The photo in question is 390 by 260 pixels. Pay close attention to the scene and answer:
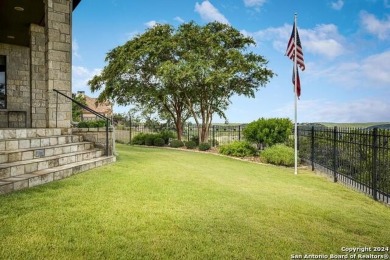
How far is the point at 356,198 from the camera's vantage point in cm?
695

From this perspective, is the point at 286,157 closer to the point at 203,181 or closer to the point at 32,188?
the point at 203,181

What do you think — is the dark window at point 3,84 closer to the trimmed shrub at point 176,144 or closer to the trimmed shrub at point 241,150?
the trimmed shrub at point 176,144

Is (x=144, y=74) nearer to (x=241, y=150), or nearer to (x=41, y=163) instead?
(x=241, y=150)

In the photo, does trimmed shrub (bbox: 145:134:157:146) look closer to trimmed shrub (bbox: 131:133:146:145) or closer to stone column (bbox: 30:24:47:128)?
trimmed shrub (bbox: 131:133:146:145)

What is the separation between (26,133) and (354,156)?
8608mm

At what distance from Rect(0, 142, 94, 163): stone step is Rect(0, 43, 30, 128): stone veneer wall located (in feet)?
21.5

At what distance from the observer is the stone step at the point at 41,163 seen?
5.70 metres

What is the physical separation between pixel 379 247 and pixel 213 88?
1540cm

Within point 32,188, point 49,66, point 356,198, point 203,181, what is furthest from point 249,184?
point 49,66

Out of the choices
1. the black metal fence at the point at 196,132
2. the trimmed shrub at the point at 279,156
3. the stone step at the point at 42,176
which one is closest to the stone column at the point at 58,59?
the stone step at the point at 42,176

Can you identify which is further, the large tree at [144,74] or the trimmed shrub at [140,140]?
the trimmed shrub at [140,140]

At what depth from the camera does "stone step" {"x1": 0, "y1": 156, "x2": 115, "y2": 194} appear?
5207mm

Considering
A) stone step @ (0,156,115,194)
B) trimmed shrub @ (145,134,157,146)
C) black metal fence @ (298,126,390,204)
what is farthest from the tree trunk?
stone step @ (0,156,115,194)

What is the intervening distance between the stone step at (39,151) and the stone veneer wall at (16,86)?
6539 millimetres
